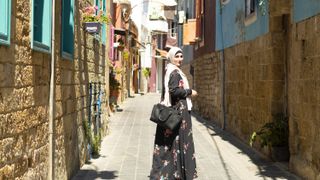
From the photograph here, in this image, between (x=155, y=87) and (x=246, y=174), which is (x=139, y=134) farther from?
(x=155, y=87)

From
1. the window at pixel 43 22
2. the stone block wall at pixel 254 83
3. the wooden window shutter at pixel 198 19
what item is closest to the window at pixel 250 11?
the stone block wall at pixel 254 83

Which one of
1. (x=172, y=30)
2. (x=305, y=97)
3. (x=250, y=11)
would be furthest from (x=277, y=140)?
(x=172, y=30)

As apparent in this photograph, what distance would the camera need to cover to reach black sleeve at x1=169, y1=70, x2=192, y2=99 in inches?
268

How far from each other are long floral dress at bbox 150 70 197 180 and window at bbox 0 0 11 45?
283 cm

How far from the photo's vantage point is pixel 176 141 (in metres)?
6.86

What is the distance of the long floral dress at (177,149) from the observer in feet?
22.4

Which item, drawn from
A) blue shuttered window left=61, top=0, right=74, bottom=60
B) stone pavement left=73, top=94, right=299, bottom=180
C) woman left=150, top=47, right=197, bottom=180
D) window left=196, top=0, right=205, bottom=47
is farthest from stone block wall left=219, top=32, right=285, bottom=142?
window left=196, top=0, right=205, bottom=47

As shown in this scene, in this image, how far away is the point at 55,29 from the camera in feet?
21.6

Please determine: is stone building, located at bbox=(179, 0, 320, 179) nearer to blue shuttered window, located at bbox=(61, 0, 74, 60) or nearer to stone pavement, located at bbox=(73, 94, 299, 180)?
stone pavement, located at bbox=(73, 94, 299, 180)

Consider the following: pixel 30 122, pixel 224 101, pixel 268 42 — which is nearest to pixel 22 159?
pixel 30 122

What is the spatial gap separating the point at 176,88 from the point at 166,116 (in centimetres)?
40

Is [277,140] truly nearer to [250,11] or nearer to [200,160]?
[200,160]

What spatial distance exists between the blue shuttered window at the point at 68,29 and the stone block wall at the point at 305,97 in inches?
135

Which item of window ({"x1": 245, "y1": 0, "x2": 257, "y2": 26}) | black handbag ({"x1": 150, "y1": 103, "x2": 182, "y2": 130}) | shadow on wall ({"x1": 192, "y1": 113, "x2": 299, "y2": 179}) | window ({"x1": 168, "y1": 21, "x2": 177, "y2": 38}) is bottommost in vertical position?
shadow on wall ({"x1": 192, "y1": 113, "x2": 299, "y2": 179})
